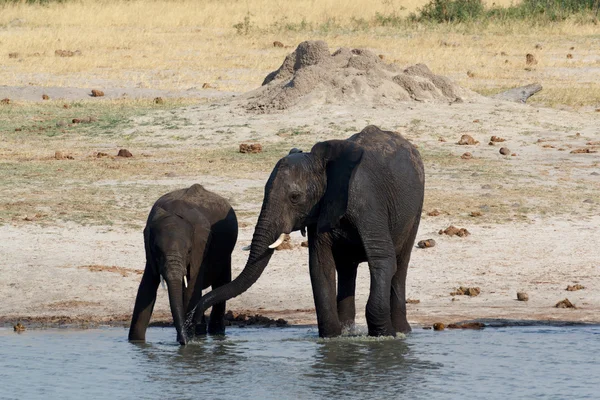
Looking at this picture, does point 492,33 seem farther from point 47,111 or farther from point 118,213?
point 118,213

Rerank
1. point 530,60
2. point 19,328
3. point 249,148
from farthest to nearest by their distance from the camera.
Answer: point 530,60, point 249,148, point 19,328

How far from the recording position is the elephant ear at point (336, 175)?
28.9 feet

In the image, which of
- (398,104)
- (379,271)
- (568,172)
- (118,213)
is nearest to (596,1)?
(398,104)

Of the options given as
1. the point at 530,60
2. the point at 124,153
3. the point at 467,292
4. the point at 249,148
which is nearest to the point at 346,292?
the point at 467,292

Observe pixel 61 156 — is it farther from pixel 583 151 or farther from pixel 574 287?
pixel 574 287

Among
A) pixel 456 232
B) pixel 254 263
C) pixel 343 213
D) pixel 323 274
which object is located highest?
pixel 343 213

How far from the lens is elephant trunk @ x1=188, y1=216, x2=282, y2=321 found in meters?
8.77

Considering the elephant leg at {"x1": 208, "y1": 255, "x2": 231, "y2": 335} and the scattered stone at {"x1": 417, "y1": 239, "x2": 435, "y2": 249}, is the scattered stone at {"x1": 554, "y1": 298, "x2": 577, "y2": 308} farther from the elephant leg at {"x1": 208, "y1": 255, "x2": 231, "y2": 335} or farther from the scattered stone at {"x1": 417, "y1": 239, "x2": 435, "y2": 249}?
the elephant leg at {"x1": 208, "y1": 255, "x2": 231, "y2": 335}

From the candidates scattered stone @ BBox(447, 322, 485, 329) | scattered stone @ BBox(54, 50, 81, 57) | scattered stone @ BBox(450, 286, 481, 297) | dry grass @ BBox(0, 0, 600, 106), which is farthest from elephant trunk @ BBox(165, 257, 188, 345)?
scattered stone @ BBox(54, 50, 81, 57)

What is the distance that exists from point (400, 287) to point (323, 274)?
0.98 metres

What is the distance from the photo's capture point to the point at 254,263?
885 centimetres

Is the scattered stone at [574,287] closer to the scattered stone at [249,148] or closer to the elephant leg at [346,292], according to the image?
the elephant leg at [346,292]

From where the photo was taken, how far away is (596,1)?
1515 inches

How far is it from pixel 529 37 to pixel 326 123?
1593 cm
